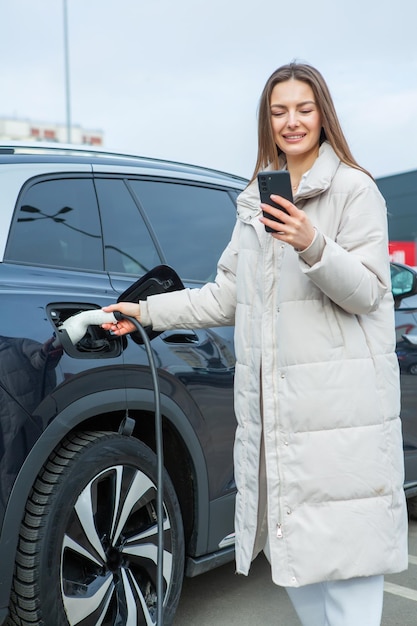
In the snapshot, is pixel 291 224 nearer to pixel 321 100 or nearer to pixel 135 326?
pixel 321 100

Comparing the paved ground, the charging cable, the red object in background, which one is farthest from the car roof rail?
the red object in background

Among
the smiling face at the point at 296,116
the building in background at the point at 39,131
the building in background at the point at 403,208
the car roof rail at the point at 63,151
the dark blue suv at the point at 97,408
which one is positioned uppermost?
the building in background at the point at 39,131

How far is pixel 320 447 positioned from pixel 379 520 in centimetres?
23

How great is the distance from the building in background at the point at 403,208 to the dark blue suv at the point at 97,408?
12.3 meters

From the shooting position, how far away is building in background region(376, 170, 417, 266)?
14.9 m

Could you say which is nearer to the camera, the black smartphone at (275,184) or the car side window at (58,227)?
the black smartphone at (275,184)

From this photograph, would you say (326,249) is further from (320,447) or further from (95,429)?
(95,429)

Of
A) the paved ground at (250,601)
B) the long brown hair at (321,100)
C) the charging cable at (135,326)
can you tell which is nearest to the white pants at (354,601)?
the charging cable at (135,326)

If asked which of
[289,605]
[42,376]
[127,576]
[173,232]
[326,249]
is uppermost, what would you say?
[173,232]

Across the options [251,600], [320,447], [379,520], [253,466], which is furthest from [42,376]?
[251,600]

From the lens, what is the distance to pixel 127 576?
2562 millimetres

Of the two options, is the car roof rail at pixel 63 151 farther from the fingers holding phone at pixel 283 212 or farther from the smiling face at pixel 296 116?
the fingers holding phone at pixel 283 212

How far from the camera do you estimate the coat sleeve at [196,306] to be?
2.33m

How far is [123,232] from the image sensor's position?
2932 millimetres
